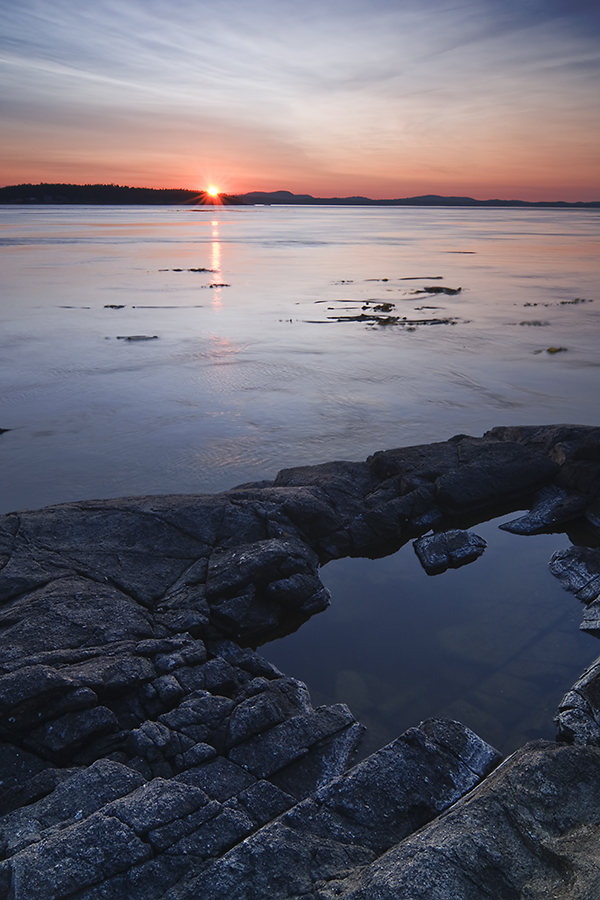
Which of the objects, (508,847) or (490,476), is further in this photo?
(490,476)

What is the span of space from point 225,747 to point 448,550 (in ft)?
17.4

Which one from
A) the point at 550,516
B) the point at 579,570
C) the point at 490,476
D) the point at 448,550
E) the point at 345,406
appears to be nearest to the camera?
the point at 579,570

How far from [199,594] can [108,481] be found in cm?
515

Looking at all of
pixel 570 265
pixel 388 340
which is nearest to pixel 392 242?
pixel 570 265

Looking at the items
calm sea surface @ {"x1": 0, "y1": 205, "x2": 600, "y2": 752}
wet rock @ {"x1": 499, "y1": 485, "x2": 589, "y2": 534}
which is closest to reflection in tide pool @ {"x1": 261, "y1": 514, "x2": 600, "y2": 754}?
calm sea surface @ {"x1": 0, "y1": 205, "x2": 600, "y2": 752}

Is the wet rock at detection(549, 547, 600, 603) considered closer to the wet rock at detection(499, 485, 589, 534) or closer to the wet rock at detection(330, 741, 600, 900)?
the wet rock at detection(499, 485, 589, 534)

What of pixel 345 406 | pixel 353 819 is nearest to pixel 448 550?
pixel 353 819

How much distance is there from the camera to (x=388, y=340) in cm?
2288

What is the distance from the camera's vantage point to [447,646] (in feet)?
25.0

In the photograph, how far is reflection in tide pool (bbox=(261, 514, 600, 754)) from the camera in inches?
256

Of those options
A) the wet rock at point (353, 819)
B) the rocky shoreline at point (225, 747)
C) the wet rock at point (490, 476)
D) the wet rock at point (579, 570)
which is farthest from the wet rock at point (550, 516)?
the wet rock at point (353, 819)

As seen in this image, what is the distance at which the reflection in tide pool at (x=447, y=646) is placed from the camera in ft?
21.4

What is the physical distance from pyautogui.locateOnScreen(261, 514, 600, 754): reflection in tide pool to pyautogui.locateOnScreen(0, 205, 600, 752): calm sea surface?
0.03m

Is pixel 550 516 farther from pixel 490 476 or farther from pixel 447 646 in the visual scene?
pixel 447 646
